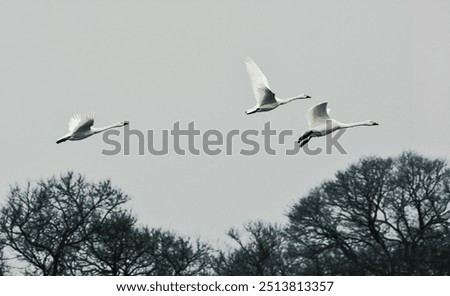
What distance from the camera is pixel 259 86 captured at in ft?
222

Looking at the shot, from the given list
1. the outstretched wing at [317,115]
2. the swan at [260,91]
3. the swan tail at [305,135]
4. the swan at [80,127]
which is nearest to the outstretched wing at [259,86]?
the swan at [260,91]

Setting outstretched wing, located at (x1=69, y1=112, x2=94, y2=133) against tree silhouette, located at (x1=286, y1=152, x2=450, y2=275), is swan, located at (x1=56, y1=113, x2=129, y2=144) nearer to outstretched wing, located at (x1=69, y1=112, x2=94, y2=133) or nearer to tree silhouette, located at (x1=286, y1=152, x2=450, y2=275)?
outstretched wing, located at (x1=69, y1=112, x2=94, y2=133)

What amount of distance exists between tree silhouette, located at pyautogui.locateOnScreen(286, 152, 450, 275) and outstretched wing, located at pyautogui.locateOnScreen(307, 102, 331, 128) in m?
28.2

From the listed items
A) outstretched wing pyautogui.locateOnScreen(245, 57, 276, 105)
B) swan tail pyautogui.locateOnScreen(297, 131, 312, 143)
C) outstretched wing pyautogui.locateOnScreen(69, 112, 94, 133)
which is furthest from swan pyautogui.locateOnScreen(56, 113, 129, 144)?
swan tail pyautogui.locateOnScreen(297, 131, 312, 143)

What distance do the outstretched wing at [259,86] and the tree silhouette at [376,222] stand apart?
2636 cm

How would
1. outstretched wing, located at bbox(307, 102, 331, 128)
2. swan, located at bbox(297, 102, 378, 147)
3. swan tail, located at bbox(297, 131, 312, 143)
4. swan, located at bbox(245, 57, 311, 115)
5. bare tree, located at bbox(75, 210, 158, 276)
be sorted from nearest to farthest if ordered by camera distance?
outstretched wing, located at bbox(307, 102, 331, 128) → swan, located at bbox(297, 102, 378, 147) → swan tail, located at bbox(297, 131, 312, 143) → swan, located at bbox(245, 57, 311, 115) → bare tree, located at bbox(75, 210, 158, 276)

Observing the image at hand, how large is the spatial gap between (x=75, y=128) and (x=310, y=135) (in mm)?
10967

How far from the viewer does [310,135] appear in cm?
6450

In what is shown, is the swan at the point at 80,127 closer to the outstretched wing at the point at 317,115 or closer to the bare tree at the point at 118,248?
the outstretched wing at the point at 317,115

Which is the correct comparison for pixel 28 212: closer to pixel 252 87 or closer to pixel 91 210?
pixel 91 210

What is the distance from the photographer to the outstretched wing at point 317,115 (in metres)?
64.0

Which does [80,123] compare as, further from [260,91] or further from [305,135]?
[305,135]

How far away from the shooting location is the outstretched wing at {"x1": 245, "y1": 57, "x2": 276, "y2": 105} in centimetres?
6775
